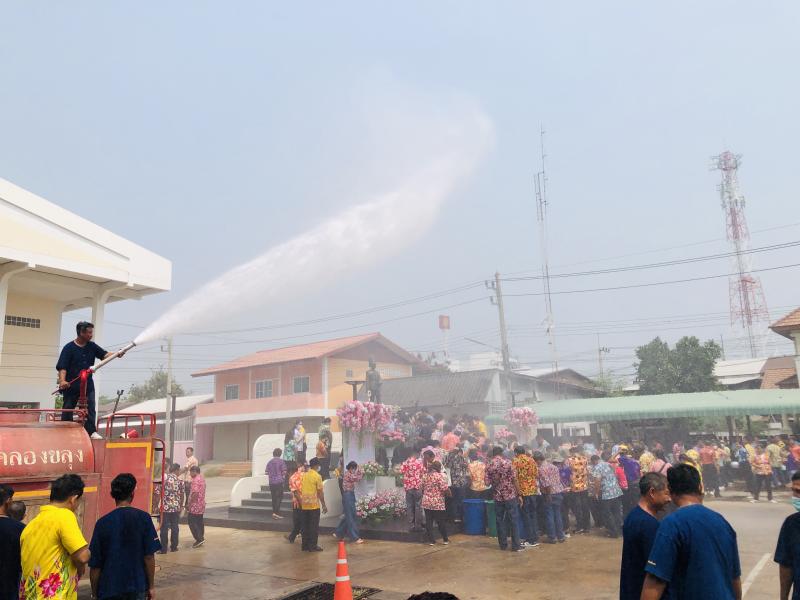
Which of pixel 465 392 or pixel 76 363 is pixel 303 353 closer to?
pixel 465 392

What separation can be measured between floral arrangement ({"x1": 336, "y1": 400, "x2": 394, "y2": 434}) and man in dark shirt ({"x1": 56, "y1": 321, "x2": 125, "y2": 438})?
8018 millimetres

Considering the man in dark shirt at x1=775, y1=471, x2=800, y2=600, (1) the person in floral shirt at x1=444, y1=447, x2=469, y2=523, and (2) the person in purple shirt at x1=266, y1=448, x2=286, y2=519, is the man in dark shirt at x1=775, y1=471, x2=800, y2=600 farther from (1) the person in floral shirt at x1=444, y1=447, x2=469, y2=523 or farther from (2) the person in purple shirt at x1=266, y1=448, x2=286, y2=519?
(2) the person in purple shirt at x1=266, y1=448, x2=286, y2=519

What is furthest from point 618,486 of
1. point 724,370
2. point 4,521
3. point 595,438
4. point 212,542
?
point 724,370

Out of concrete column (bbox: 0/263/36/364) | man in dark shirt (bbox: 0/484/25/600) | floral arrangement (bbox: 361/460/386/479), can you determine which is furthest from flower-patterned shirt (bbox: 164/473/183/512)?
man in dark shirt (bbox: 0/484/25/600)

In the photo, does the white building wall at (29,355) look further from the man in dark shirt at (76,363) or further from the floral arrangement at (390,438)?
the floral arrangement at (390,438)

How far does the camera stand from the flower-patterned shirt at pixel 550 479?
1320cm

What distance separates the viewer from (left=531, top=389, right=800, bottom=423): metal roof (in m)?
21.4

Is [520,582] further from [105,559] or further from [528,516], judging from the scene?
[105,559]

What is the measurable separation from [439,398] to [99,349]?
76.5 feet

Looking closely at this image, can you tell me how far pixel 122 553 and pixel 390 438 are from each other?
41.3ft

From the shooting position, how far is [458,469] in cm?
1443

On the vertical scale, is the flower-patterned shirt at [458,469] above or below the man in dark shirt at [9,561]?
below

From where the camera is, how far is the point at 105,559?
484 cm

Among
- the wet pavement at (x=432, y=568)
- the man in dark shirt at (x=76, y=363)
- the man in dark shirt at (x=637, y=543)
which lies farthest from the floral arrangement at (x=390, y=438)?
the man in dark shirt at (x=637, y=543)
